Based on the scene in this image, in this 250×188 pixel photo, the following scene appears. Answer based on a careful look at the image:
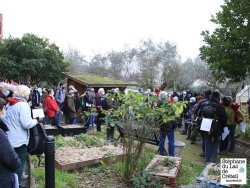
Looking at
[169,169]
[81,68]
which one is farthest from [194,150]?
[81,68]

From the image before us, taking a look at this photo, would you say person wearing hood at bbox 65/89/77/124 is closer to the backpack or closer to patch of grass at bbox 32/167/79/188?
patch of grass at bbox 32/167/79/188

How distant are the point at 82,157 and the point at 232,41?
5563mm

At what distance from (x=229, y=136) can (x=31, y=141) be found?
7135 mm

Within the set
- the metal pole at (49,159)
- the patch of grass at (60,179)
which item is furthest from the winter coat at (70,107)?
the metal pole at (49,159)

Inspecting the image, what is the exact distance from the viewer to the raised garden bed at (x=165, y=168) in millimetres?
5668

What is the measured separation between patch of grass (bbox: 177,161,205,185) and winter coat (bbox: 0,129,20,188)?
12.1ft

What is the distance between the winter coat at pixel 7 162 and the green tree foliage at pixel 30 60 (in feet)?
83.4

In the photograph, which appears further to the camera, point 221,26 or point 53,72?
point 53,72

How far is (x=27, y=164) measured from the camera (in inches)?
232

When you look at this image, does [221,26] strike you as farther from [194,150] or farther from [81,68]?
[81,68]

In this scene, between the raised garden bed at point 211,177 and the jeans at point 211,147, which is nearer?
the raised garden bed at point 211,177

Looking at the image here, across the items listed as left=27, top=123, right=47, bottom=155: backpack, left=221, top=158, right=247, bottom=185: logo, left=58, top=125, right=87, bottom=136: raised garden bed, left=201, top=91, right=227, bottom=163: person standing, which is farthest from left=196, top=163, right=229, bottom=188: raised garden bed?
left=58, top=125, right=87, bottom=136: raised garden bed

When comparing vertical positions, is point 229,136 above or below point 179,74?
below

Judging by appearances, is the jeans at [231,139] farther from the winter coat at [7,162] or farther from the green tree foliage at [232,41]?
the winter coat at [7,162]
